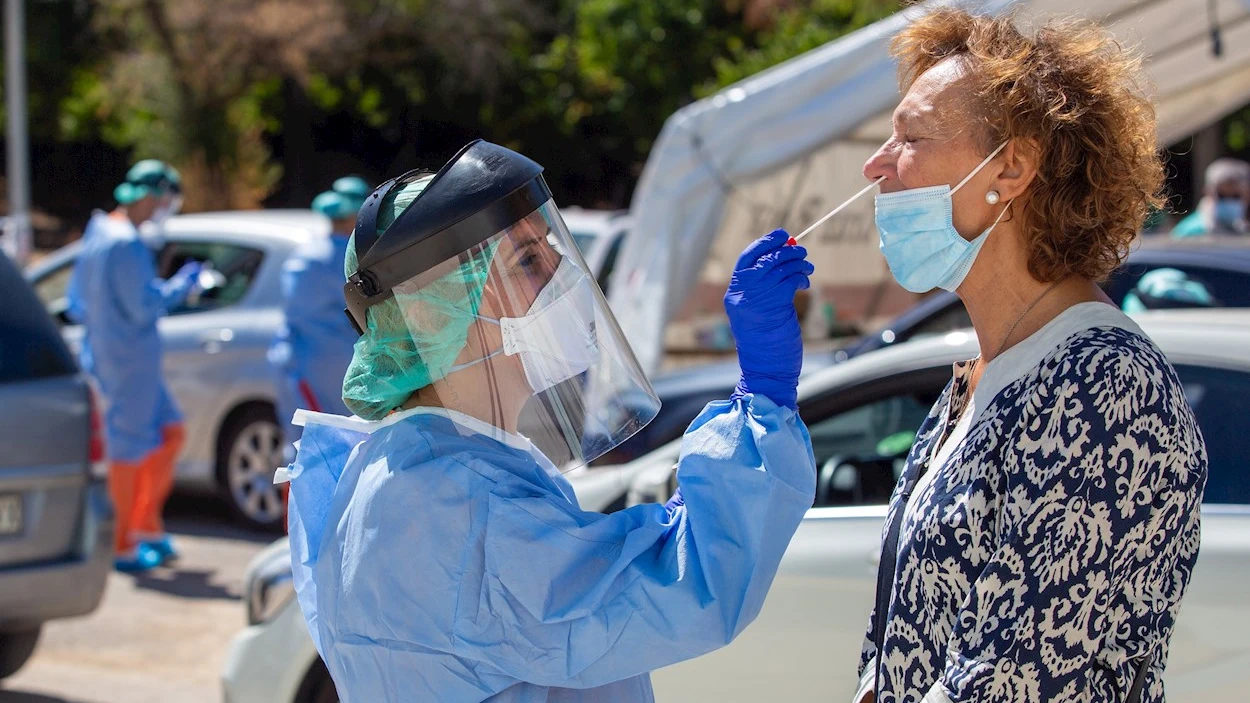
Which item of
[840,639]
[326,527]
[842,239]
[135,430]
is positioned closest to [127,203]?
[135,430]

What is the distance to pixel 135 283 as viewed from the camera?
682cm

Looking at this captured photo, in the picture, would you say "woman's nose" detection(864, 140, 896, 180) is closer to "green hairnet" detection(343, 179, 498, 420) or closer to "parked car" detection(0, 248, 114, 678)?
"green hairnet" detection(343, 179, 498, 420)

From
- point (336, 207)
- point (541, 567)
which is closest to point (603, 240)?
point (336, 207)

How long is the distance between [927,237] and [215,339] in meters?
6.43

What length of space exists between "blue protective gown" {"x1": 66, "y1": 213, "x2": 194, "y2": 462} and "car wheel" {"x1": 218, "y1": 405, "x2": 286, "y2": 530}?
0.75 metres

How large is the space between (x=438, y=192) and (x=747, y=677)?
6.51ft

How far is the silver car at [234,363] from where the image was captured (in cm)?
762

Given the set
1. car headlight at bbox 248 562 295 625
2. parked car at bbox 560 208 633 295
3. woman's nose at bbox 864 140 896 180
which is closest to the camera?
woman's nose at bbox 864 140 896 180

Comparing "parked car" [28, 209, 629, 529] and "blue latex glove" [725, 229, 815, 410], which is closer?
"blue latex glove" [725, 229, 815, 410]

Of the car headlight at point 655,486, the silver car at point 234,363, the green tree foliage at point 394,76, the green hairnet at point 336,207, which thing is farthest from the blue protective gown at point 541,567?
the green tree foliage at point 394,76

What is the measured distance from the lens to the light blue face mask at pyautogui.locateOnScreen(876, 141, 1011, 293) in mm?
1894

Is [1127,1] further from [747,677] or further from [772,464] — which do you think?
[772,464]

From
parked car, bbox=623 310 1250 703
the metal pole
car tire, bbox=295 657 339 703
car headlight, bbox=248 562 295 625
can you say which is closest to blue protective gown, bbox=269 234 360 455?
car headlight, bbox=248 562 295 625

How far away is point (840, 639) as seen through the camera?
322 centimetres
